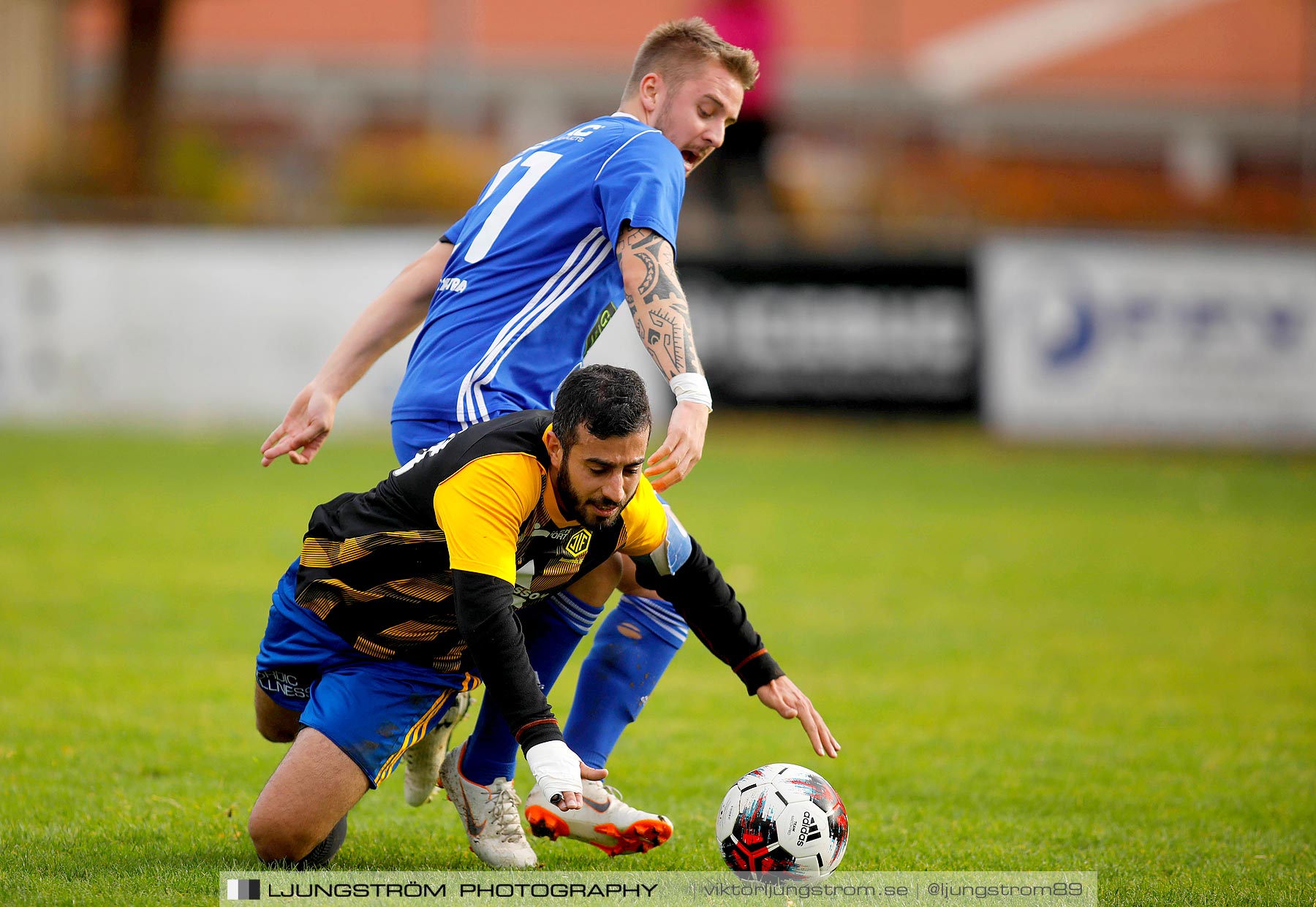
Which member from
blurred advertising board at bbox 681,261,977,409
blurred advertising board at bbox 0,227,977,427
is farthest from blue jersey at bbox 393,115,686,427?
blurred advertising board at bbox 681,261,977,409

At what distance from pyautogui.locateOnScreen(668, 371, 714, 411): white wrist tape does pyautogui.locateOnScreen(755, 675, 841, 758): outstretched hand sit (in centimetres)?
87

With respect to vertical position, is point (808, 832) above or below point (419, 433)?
below

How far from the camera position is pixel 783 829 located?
391 cm

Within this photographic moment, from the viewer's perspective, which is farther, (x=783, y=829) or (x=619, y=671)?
(x=619, y=671)

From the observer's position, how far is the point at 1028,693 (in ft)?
21.4

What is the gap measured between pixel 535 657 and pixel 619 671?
28 centimetres

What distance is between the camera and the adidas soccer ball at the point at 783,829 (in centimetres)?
390

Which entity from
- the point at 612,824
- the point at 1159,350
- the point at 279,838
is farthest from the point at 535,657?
the point at 1159,350

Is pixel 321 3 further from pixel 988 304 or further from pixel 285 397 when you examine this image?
pixel 988 304

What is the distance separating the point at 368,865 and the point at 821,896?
1.33 m

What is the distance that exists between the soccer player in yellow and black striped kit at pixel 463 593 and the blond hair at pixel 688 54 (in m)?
1.14

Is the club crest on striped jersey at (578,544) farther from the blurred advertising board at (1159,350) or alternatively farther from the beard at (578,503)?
the blurred advertising board at (1159,350)

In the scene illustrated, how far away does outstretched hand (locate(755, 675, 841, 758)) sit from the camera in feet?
13.1

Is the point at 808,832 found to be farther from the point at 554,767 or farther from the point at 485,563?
the point at 485,563
